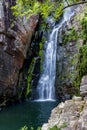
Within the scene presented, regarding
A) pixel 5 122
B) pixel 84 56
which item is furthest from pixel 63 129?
pixel 84 56

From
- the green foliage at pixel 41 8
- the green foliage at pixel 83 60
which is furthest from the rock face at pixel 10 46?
the green foliage at pixel 41 8

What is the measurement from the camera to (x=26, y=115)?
19.9 metres

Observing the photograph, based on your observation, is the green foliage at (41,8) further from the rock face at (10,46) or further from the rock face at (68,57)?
the rock face at (68,57)

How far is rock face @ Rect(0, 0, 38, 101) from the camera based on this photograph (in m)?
23.2

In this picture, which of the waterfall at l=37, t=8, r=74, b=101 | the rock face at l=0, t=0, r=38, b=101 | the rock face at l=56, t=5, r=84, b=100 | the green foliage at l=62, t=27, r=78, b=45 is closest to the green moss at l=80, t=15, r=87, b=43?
the rock face at l=56, t=5, r=84, b=100

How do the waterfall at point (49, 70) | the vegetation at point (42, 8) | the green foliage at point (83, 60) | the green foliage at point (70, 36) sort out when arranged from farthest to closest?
the waterfall at point (49, 70) < the green foliage at point (70, 36) < the green foliage at point (83, 60) < the vegetation at point (42, 8)

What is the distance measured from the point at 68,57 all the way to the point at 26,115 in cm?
709

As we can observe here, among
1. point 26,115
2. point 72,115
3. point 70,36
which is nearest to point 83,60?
point 70,36

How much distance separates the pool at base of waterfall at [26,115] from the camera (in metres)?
17.2

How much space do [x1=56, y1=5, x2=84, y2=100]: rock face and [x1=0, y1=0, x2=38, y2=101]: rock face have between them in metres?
3.10

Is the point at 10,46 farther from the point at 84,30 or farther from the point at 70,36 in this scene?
the point at 84,30

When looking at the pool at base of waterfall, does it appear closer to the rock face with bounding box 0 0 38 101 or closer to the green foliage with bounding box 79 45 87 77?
the rock face with bounding box 0 0 38 101

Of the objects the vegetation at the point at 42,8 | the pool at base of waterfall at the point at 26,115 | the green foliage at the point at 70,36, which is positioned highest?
the green foliage at the point at 70,36

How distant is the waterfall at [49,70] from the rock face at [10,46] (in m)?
2.53
